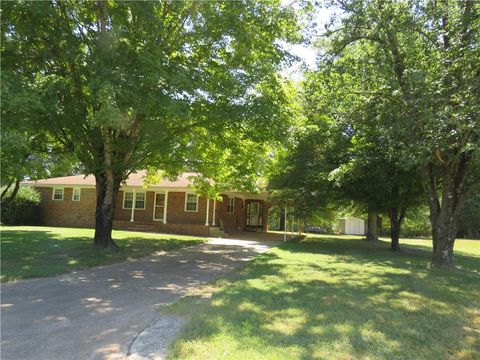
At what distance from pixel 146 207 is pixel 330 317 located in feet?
72.8

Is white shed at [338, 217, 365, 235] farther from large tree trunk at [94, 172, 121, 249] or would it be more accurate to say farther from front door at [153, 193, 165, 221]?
large tree trunk at [94, 172, 121, 249]

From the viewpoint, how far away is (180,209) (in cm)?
2642

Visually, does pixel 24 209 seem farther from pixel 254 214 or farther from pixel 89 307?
pixel 89 307

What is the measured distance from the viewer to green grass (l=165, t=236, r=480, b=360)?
16.5 feet

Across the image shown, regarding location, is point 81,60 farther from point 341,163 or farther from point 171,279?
point 341,163

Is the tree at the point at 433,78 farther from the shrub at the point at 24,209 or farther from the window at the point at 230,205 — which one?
the shrub at the point at 24,209

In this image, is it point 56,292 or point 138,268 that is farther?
point 138,268

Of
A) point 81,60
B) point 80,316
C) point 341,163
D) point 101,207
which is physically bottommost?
point 80,316

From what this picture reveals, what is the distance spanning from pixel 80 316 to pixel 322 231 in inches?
1608

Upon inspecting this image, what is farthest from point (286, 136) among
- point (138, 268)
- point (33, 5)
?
point (33, 5)

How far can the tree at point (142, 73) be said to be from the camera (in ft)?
33.4

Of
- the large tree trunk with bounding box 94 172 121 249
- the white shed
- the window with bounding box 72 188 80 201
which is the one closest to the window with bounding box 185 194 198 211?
the window with bounding box 72 188 80 201

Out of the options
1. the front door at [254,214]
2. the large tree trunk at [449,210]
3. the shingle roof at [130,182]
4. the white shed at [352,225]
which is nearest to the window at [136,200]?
the shingle roof at [130,182]

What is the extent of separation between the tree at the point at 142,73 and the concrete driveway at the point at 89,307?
3666 millimetres
